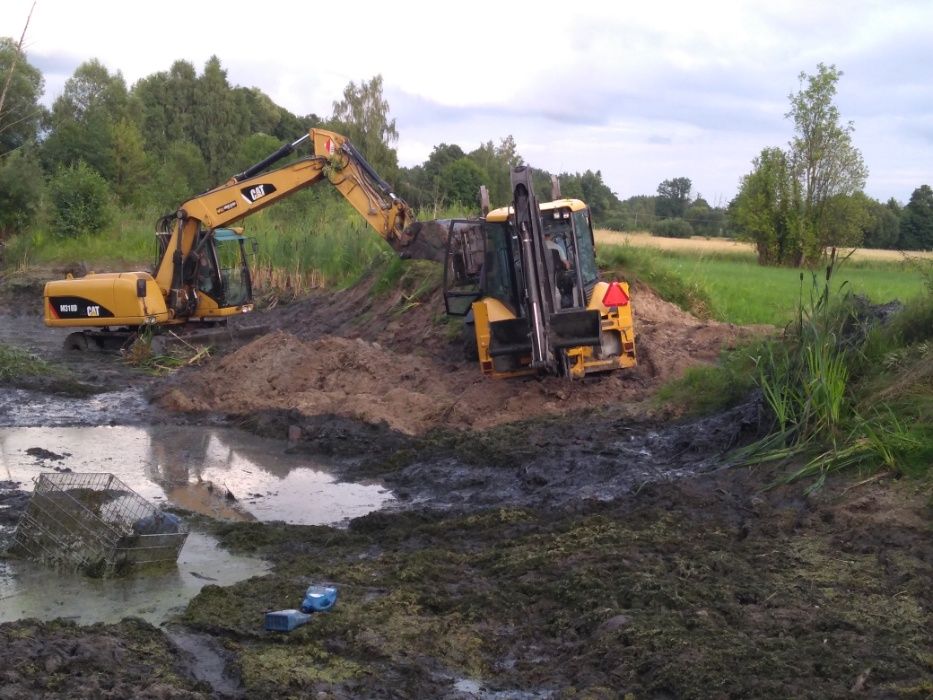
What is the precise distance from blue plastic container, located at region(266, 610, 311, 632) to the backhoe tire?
14.5 metres

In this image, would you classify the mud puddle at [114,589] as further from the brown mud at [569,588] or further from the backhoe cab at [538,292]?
the backhoe cab at [538,292]

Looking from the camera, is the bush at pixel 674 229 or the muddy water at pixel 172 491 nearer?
the muddy water at pixel 172 491

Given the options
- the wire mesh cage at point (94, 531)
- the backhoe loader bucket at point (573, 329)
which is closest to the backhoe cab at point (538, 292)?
the backhoe loader bucket at point (573, 329)

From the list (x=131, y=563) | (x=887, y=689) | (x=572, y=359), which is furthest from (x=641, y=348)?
(x=887, y=689)

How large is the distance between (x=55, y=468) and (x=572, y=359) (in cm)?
590

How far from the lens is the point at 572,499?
8734 mm

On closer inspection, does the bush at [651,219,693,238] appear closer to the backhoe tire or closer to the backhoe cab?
the backhoe tire

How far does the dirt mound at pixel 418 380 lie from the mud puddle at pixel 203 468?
3.82 ft

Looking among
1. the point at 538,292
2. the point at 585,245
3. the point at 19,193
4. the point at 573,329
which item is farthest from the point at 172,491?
the point at 19,193

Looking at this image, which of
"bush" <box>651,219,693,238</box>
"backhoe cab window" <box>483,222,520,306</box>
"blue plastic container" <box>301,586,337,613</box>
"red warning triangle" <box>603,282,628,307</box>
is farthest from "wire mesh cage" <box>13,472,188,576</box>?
"bush" <box>651,219,693,238</box>

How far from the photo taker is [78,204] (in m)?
32.9

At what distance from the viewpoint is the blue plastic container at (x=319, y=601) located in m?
6.33

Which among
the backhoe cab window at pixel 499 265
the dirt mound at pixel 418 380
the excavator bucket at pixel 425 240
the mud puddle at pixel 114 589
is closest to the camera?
the mud puddle at pixel 114 589

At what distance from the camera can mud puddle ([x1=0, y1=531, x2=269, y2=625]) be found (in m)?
6.70
